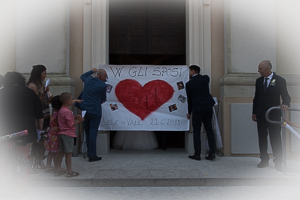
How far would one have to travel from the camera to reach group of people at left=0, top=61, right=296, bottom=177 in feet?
13.6

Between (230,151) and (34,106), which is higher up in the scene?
(34,106)

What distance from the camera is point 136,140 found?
7.61 m

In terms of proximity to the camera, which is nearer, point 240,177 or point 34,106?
point 34,106

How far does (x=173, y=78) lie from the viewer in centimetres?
724

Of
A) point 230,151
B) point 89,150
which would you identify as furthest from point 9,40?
point 230,151

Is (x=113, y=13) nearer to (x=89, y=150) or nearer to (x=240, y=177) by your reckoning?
(x=89, y=150)

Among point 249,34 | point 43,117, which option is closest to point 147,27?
point 249,34

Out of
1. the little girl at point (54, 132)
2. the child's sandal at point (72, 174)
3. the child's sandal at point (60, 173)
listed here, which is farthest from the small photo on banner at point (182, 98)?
the child's sandal at point (60, 173)

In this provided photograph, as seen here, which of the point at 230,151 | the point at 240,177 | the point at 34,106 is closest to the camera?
the point at 34,106

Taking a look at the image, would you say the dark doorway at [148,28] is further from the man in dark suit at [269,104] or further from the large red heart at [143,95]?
the man in dark suit at [269,104]

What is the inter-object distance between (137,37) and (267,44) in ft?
10.9

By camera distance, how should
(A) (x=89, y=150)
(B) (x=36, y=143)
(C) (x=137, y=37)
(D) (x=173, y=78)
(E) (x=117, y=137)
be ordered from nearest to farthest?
(B) (x=36, y=143)
(A) (x=89, y=150)
(D) (x=173, y=78)
(E) (x=117, y=137)
(C) (x=137, y=37)

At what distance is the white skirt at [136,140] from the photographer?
24.9 feet

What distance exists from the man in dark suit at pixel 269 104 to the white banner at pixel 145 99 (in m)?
1.80
